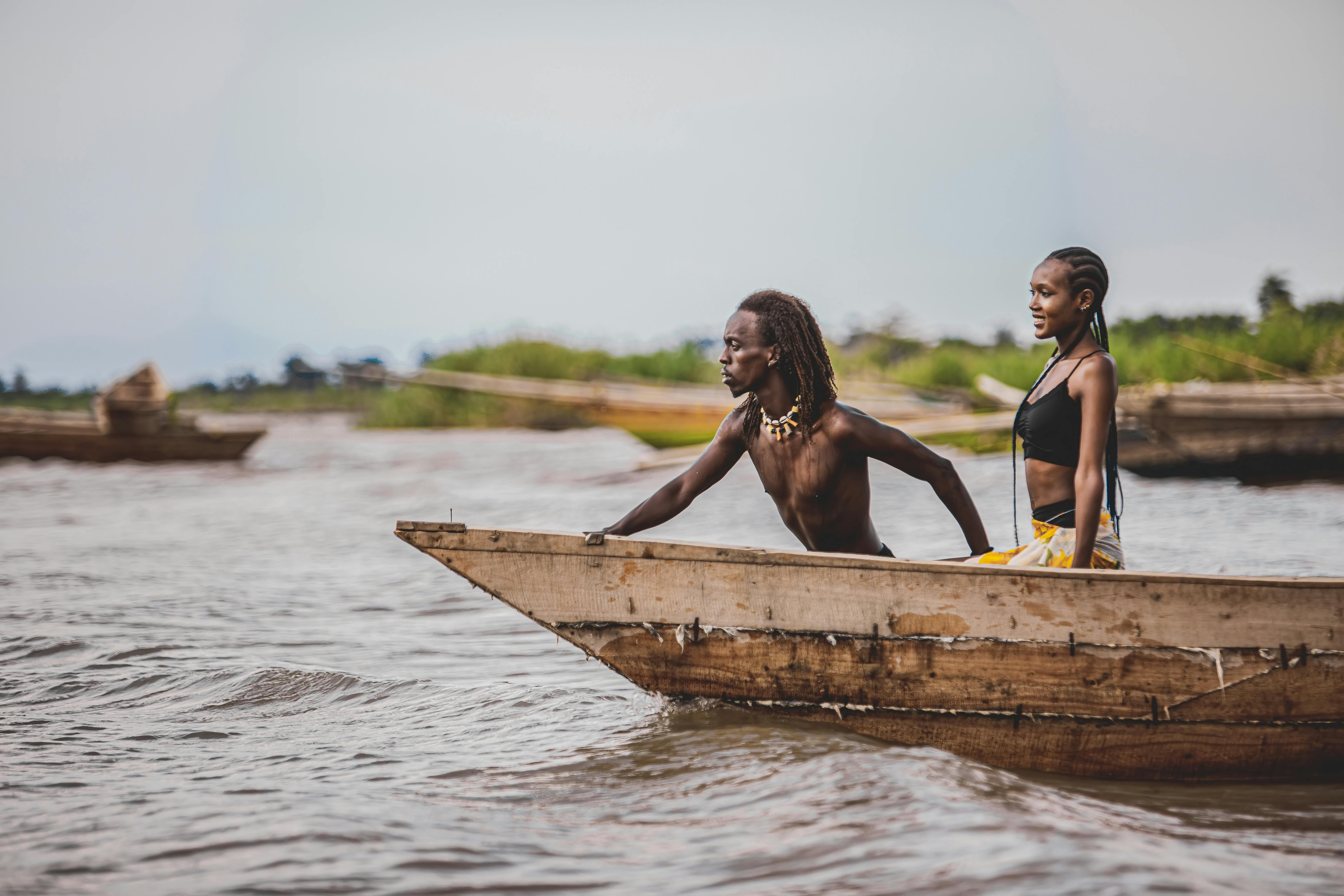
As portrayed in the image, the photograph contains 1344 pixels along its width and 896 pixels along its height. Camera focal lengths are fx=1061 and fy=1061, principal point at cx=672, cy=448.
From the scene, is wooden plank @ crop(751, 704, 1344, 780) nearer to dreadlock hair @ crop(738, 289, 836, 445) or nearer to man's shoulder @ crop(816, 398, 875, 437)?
man's shoulder @ crop(816, 398, 875, 437)

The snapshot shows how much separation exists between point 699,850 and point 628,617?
0.84 meters

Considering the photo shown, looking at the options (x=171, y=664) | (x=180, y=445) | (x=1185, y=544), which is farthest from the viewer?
(x=180, y=445)

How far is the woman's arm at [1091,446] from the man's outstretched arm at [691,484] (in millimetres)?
1069

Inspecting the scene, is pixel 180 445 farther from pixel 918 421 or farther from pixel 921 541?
pixel 921 541

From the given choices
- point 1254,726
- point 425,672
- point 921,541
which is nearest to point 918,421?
point 921,541

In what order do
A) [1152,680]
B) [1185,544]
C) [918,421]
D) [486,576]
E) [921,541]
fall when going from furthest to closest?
[918,421] < [921,541] < [1185,544] < [486,576] < [1152,680]

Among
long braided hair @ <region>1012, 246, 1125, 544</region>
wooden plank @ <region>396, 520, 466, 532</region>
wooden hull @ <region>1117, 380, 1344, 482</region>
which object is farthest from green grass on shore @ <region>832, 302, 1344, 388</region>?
wooden plank @ <region>396, 520, 466, 532</region>

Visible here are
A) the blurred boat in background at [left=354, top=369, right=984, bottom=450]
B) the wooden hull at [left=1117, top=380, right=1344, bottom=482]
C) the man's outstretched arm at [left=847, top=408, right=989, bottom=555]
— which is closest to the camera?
the man's outstretched arm at [left=847, top=408, right=989, bottom=555]

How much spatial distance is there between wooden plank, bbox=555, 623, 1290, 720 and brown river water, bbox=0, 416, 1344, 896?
0.53ft

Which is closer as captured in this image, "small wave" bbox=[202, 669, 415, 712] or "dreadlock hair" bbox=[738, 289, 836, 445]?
"dreadlock hair" bbox=[738, 289, 836, 445]

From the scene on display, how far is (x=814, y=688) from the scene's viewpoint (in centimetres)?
323

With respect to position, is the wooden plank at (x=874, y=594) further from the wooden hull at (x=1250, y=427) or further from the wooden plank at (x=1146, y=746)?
the wooden hull at (x=1250, y=427)

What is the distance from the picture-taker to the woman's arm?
119 inches

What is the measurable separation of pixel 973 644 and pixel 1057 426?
0.72 metres
